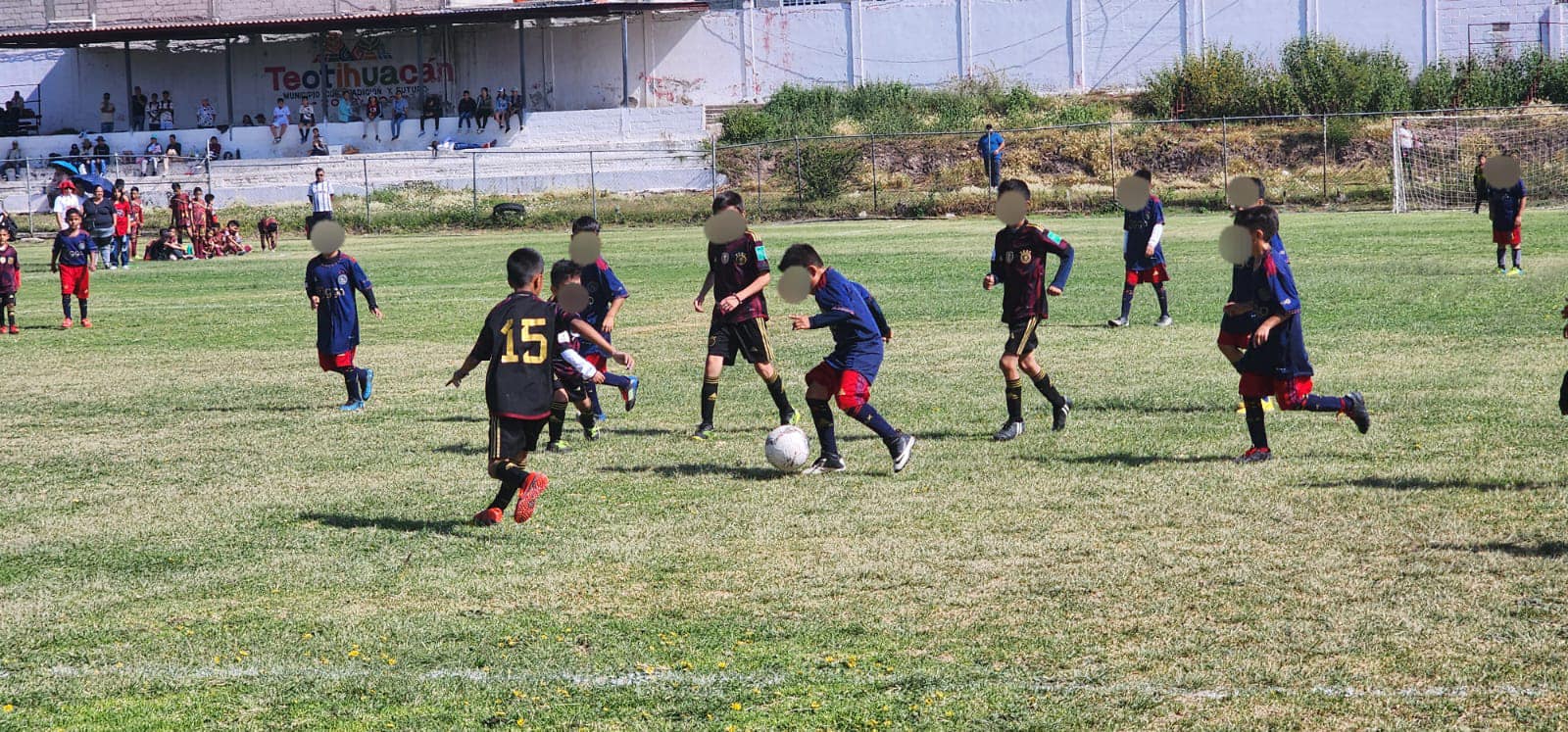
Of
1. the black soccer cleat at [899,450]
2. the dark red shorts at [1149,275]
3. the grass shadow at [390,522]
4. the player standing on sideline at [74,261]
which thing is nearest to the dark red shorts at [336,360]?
the grass shadow at [390,522]

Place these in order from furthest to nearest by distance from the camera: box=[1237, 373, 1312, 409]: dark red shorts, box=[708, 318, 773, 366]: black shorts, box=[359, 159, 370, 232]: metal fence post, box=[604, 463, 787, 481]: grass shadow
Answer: box=[359, 159, 370, 232]: metal fence post, box=[708, 318, 773, 366]: black shorts, box=[604, 463, 787, 481]: grass shadow, box=[1237, 373, 1312, 409]: dark red shorts

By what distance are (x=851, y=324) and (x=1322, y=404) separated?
3025mm

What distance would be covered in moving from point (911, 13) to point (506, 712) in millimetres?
55026

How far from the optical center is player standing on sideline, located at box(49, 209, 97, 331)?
20.8m

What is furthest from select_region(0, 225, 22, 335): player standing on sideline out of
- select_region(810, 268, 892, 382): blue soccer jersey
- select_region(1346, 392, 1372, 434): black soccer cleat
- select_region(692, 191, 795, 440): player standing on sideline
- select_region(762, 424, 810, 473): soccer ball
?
select_region(1346, 392, 1372, 434): black soccer cleat

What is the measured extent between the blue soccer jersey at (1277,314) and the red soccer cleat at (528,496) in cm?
444

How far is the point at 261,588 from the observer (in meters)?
7.37

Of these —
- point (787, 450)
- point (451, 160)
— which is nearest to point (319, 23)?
point (451, 160)

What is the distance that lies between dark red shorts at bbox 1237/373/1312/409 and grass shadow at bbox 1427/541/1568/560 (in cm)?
207

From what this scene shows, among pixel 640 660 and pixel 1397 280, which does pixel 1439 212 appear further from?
pixel 640 660

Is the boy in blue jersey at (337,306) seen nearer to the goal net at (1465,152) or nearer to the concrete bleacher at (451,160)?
the goal net at (1465,152)

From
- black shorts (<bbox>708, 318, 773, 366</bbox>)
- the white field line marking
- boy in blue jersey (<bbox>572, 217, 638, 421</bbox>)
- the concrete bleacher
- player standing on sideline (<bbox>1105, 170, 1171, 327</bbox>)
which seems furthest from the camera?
the concrete bleacher

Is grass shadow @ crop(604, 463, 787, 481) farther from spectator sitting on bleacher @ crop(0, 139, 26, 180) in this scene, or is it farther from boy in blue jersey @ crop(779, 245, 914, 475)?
spectator sitting on bleacher @ crop(0, 139, 26, 180)

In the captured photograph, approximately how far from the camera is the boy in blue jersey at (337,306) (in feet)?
43.0
